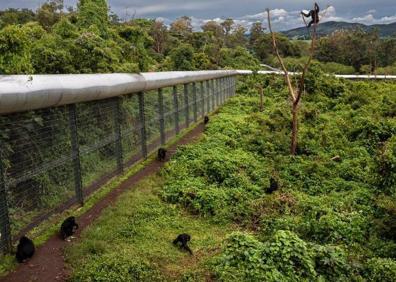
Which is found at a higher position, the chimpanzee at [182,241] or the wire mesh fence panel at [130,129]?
the wire mesh fence panel at [130,129]

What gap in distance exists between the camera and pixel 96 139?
408 inches

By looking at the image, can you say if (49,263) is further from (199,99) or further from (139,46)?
(139,46)

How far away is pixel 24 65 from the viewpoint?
30.2 feet

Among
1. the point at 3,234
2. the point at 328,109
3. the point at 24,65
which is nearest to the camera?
the point at 3,234

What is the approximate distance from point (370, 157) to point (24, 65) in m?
11.8

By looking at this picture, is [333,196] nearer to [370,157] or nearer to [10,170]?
[370,157]

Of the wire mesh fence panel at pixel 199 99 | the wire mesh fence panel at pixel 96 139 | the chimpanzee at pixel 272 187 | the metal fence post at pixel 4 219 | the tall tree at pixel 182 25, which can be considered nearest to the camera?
the metal fence post at pixel 4 219

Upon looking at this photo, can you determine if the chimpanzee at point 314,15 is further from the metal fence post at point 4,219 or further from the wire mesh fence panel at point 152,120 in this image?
the metal fence post at point 4,219

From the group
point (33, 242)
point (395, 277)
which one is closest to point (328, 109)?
point (395, 277)

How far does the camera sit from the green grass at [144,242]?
710 centimetres

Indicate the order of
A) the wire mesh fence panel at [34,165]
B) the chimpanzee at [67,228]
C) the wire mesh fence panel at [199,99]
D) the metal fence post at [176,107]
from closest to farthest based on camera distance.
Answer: the wire mesh fence panel at [34,165] < the chimpanzee at [67,228] < the metal fence post at [176,107] < the wire mesh fence panel at [199,99]

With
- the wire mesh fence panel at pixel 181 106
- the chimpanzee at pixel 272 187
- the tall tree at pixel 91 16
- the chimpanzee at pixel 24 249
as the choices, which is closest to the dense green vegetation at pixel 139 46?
the tall tree at pixel 91 16

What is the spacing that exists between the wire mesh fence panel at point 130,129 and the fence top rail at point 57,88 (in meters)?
0.53

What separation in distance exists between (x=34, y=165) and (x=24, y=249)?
1.53 m
